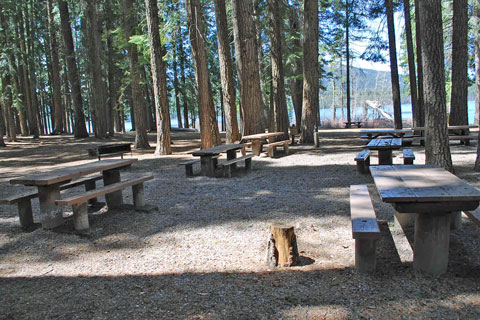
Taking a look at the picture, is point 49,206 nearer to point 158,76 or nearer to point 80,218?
point 80,218

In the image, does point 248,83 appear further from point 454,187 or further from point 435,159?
point 454,187

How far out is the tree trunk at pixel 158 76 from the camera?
12.9 m

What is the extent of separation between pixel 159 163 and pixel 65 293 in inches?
331

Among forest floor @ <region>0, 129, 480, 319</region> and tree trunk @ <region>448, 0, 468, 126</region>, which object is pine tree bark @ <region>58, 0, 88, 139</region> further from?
tree trunk @ <region>448, 0, 468, 126</region>

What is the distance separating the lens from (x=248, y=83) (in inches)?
533

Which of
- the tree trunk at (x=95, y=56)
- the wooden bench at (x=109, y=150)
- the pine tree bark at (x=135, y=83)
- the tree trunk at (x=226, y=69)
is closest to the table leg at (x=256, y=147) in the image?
the tree trunk at (x=226, y=69)

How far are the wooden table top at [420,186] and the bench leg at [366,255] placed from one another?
0.53 meters

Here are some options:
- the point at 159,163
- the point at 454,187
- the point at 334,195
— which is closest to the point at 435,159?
the point at 334,195

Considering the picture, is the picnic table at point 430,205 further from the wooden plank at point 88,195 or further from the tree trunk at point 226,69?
the tree trunk at point 226,69

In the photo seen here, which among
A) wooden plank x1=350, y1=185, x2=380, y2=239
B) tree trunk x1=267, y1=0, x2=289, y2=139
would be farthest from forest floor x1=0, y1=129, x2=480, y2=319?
tree trunk x1=267, y1=0, x2=289, y2=139

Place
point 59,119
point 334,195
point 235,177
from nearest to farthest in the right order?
point 334,195, point 235,177, point 59,119

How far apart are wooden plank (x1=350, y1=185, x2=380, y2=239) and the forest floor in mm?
469

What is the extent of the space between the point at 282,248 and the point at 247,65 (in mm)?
10539

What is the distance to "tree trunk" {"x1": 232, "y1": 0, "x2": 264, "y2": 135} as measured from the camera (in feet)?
43.3
